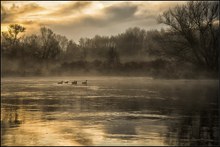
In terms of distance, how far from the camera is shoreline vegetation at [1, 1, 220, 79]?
58.0 meters

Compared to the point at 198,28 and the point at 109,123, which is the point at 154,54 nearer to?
the point at 198,28

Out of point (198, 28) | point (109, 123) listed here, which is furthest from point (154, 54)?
point (109, 123)

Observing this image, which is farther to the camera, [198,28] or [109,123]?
[198,28]

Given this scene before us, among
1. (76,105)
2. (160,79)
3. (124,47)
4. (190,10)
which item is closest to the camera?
(76,105)

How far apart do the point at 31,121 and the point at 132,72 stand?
173 feet

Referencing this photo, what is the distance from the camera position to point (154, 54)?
6100 cm

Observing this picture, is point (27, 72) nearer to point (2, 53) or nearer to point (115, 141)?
point (2, 53)

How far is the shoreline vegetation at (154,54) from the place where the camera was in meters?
58.0

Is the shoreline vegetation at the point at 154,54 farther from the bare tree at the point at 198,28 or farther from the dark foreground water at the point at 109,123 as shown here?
the dark foreground water at the point at 109,123

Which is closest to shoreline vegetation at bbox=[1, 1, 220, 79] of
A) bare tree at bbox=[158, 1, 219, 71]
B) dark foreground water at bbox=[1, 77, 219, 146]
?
bare tree at bbox=[158, 1, 219, 71]

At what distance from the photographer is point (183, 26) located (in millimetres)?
60281

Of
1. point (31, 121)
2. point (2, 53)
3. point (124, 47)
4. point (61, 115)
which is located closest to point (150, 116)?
point (61, 115)

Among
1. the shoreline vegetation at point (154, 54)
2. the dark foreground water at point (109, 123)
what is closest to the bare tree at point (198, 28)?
the shoreline vegetation at point (154, 54)

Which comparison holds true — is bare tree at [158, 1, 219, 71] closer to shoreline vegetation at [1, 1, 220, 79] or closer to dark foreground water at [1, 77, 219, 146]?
shoreline vegetation at [1, 1, 220, 79]
